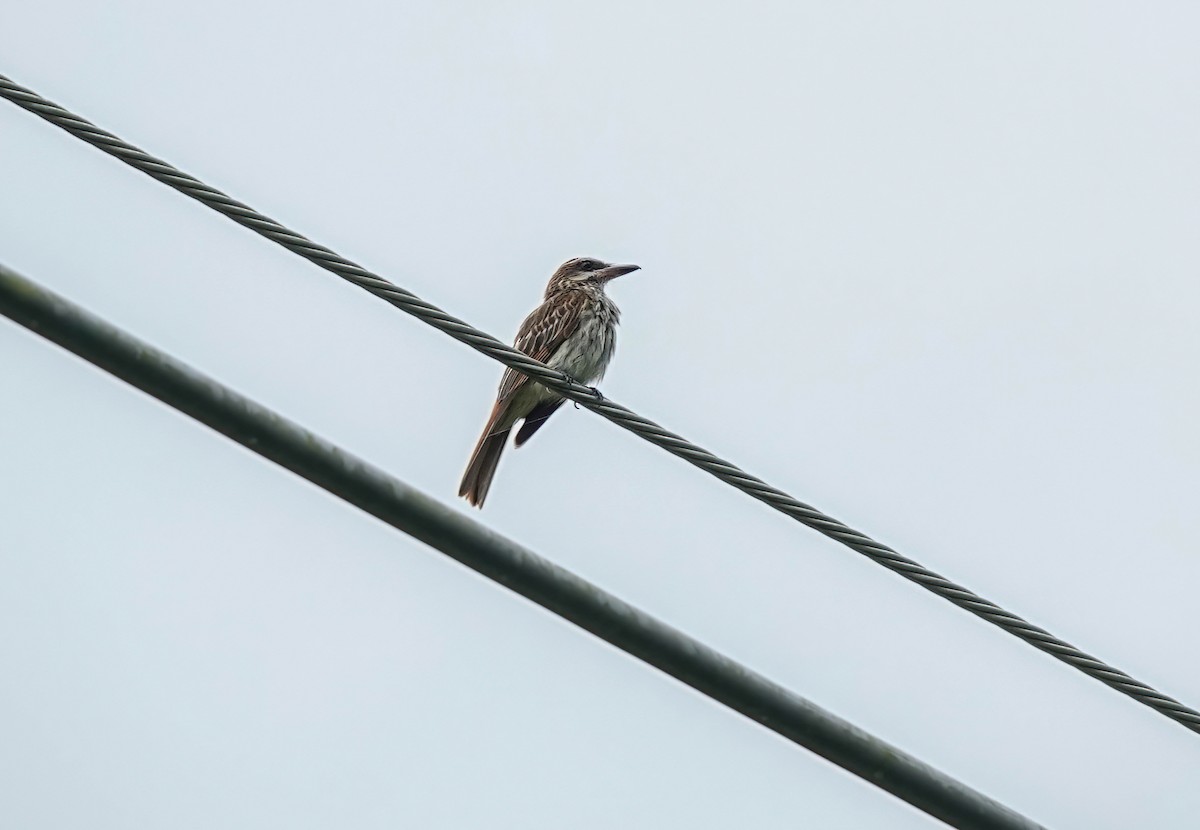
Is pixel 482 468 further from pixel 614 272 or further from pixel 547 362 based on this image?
pixel 614 272

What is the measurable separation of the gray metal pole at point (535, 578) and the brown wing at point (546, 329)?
17.4 ft

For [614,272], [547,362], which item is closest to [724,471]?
[547,362]

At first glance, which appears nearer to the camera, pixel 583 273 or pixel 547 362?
pixel 547 362

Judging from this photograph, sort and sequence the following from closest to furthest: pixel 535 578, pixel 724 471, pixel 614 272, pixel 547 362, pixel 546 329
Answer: pixel 535 578
pixel 724 471
pixel 547 362
pixel 546 329
pixel 614 272

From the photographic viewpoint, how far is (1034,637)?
12.4 ft

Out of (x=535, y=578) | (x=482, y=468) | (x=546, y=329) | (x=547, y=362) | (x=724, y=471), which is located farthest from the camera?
(x=546, y=329)

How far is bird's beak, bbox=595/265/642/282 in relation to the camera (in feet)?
31.0

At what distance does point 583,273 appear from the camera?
974 centimetres

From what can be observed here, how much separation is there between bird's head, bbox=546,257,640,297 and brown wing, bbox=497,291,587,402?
22cm

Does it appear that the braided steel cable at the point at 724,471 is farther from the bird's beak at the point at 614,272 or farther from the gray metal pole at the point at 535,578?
the bird's beak at the point at 614,272

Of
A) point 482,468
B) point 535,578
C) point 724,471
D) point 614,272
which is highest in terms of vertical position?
point 614,272

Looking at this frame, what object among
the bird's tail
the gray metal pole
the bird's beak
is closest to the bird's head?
the bird's beak

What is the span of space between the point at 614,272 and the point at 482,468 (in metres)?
1.63

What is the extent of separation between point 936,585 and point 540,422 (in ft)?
17.9
